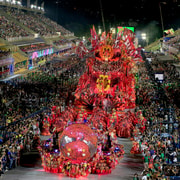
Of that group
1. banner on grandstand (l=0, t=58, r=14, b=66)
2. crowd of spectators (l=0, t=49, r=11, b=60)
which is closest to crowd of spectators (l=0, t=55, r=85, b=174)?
banner on grandstand (l=0, t=58, r=14, b=66)

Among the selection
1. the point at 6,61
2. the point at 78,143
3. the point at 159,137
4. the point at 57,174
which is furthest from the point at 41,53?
the point at 78,143

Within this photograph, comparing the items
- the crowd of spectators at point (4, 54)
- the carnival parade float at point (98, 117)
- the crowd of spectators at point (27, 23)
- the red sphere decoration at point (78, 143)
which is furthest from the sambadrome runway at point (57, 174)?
the crowd of spectators at point (27, 23)

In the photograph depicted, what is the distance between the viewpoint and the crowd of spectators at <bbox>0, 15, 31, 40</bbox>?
5414cm

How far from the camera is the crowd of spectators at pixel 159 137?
1448 centimetres

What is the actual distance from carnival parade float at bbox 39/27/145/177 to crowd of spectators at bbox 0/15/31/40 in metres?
31.4

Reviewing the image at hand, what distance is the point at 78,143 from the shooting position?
1384 cm

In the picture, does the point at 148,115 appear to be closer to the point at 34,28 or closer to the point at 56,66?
the point at 56,66

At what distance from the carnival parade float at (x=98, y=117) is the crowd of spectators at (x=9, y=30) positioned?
1236 inches

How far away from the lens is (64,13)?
99062mm

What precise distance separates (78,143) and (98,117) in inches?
247

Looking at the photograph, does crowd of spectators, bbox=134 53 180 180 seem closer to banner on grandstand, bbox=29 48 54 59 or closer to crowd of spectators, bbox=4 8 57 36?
banner on grandstand, bbox=29 48 54 59

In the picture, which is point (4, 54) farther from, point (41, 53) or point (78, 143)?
A: point (78, 143)

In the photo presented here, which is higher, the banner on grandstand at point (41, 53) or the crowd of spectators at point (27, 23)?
the crowd of spectators at point (27, 23)

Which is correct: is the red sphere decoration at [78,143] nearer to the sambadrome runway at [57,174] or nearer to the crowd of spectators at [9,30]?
the sambadrome runway at [57,174]
